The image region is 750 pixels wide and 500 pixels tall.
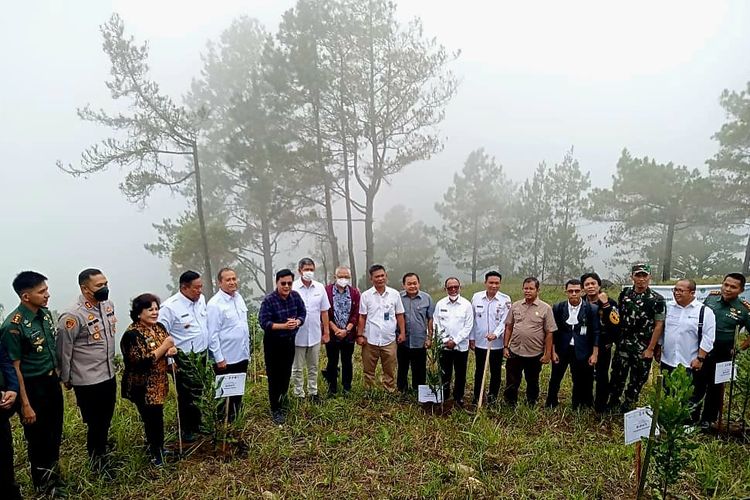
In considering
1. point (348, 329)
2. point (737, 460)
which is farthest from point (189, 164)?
point (737, 460)

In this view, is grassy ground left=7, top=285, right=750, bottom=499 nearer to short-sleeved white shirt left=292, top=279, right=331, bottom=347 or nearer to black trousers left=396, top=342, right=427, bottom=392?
black trousers left=396, top=342, right=427, bottom=392

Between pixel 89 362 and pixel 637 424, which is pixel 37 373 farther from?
pixel 637 424

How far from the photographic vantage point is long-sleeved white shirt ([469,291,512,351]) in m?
4.79

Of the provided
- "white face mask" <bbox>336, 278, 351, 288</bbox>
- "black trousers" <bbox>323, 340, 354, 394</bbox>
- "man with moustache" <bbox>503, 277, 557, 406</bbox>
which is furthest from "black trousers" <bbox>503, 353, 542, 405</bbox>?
"white face mask" <bbox>336, 278, 351, 288</bbox>

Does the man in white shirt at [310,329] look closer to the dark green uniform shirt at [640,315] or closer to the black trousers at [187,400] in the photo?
the black trousers at [187,400]

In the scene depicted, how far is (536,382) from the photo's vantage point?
460cm

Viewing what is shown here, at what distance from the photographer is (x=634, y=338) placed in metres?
4.34

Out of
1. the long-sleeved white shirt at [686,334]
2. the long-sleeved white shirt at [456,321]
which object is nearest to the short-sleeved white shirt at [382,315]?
the long-sleeved white shirt at [456,321]

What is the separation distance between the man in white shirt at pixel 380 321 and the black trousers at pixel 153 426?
2293 mm

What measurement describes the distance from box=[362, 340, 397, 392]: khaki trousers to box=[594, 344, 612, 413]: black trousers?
2.34m

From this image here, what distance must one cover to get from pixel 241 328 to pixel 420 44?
1291 centimetres

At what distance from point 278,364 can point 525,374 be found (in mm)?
2791

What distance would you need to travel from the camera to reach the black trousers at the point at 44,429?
290cm

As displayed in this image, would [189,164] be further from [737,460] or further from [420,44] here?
[737,460]
